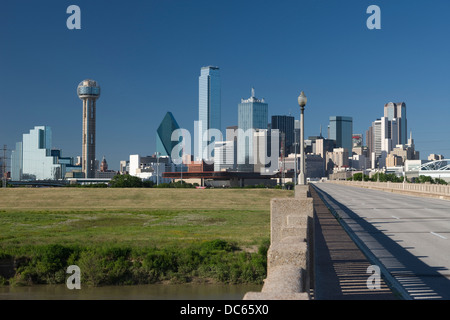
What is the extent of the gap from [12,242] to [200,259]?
13.3 meters

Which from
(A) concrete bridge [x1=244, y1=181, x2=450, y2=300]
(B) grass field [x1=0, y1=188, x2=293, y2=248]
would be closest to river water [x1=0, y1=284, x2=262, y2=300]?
(B) grass field [x1=0, y1=188, x2=293, y2=248]

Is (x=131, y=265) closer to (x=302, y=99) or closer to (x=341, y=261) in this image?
(x=302, y=99)

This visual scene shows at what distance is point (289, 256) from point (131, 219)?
44731mm

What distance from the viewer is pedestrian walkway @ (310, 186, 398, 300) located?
10266 mm

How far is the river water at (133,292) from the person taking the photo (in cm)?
2475

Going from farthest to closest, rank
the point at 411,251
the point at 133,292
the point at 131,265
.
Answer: the point at 131,265, the point at 133,292, the point at 411,251

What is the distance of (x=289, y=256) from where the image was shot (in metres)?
8.45

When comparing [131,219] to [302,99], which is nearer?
[302,99]

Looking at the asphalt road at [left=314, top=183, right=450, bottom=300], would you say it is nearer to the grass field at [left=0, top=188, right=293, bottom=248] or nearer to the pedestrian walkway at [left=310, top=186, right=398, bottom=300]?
the pedestrian walkway at [left=310, top=186, right=398, bottom=300]

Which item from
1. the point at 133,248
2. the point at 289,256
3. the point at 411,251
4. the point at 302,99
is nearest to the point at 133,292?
the point at 133,248

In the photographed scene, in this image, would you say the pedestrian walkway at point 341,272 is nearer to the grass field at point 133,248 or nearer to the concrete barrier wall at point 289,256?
the concrete barrier wall at point 289,256

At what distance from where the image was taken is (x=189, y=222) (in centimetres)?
4812
